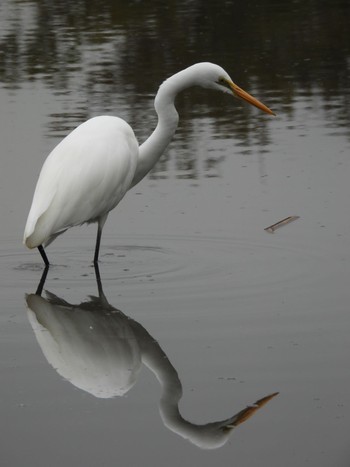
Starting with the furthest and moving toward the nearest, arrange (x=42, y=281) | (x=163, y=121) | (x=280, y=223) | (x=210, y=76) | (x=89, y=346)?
(x=280, y=223) → (x=163, y=121) → (x=210, y=76) → (x=42, y=281) → (x=89, y=346)

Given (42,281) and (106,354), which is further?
(42,281)

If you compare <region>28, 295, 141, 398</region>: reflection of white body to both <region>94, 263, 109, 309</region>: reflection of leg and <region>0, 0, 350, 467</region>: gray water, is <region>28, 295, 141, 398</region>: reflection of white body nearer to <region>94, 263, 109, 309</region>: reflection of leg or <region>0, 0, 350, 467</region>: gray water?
<region>0, 0, 350, 467</region>: gray water

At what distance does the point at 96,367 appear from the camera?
20.4 ft

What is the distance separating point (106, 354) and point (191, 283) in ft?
4.70

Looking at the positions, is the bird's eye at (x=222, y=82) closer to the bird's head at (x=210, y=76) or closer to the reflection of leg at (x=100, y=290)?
the bird's head at (x=210, y=76)

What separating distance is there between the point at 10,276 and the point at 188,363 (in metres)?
2.20

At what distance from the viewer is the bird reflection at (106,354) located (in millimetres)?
5500

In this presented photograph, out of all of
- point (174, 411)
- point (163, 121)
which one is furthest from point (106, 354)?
point (163, 121)

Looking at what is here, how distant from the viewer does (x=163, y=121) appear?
8.95 meters

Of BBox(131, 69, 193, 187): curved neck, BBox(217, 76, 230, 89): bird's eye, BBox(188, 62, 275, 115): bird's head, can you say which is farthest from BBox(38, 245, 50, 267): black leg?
BBox(217, 76, 230, 89): bird's eye

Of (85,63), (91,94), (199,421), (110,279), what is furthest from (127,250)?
(85,63)

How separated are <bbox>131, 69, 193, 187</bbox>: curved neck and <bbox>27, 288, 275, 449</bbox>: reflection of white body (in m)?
1.63

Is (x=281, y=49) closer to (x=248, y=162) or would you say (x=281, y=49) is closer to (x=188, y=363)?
(x=248, y=162)

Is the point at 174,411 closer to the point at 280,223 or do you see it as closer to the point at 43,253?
the point at 43,253
